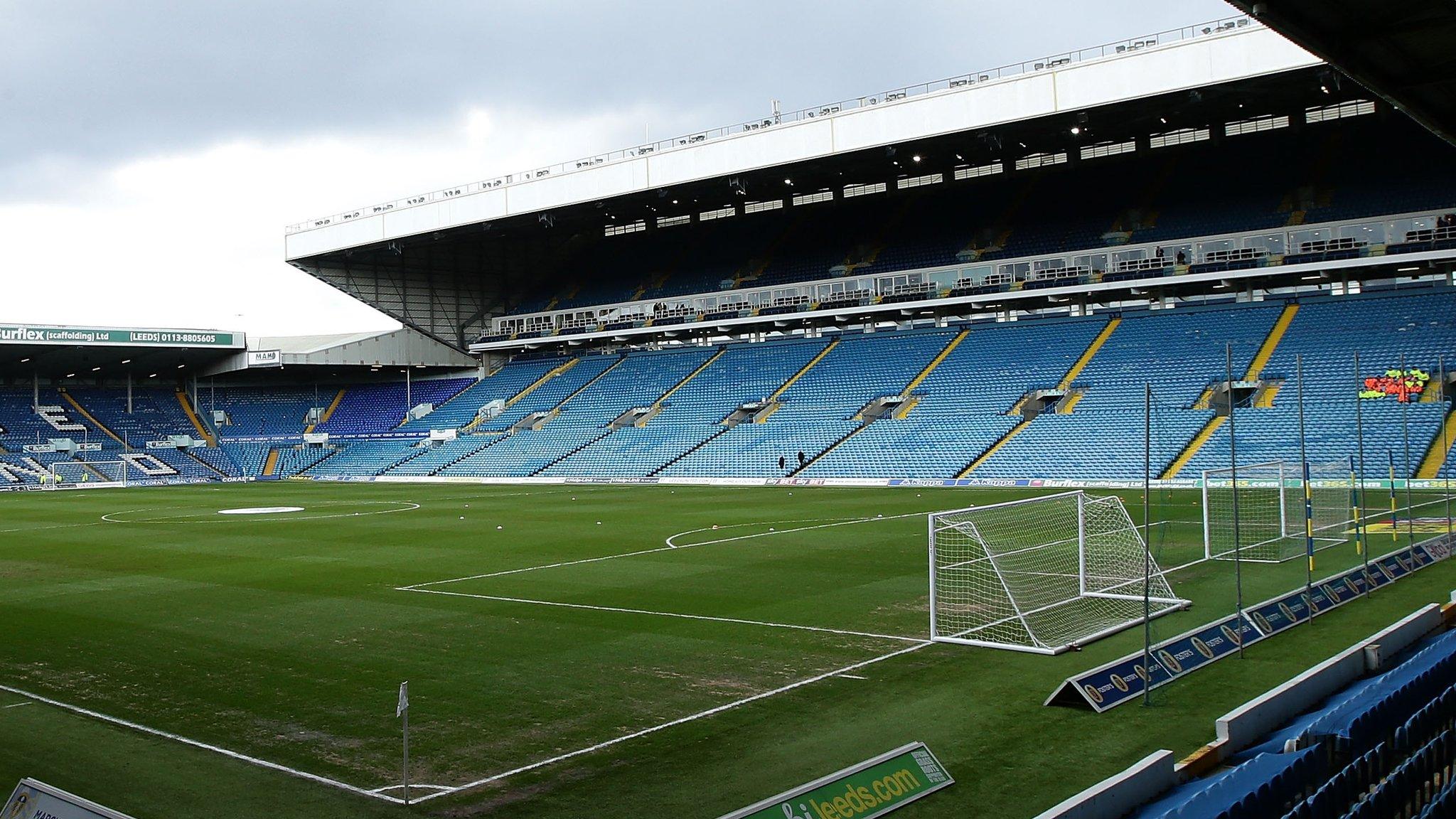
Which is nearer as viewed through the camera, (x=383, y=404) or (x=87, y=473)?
(x=87, y=473)

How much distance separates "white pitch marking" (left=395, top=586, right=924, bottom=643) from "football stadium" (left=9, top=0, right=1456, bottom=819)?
151 millimetres

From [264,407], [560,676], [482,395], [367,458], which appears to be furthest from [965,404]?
[264,407]

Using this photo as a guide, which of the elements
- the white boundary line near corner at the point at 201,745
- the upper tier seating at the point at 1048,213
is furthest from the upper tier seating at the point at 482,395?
the white boundary line near corner at the point at 201,745

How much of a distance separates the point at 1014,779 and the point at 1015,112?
36108 millimetres

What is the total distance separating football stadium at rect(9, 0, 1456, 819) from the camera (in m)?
8.91

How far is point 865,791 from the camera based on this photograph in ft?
24.2

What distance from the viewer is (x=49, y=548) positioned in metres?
25.9

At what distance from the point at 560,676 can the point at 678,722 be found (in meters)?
2.37

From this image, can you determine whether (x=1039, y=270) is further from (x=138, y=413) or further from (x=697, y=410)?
(x=138, y=413)

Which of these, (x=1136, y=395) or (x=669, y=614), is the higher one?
(x=1136, y=395)

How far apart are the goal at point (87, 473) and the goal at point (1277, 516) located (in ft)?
173

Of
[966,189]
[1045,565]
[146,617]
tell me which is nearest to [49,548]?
[146,617]

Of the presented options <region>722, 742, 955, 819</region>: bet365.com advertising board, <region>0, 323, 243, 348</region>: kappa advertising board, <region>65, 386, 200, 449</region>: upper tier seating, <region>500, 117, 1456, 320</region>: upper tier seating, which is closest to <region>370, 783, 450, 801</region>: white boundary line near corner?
<region>722, 742, 955, 819</region>: bet365.com advertising board

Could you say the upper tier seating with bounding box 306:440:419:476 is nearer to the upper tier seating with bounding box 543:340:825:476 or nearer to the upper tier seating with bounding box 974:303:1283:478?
the upper tier seating with bounding box 543:340:825:476
